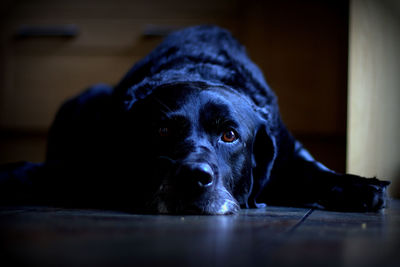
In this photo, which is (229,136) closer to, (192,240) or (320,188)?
(320,188)

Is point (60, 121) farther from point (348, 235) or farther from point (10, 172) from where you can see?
point (348, 235)

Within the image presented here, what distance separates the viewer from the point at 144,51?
10.7ft

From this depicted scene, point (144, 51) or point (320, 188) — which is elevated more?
point (144, 51)

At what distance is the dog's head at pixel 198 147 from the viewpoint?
4.73 feet

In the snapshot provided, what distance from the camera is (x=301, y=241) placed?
0.88 meters

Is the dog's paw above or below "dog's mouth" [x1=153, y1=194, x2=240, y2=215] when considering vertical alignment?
above

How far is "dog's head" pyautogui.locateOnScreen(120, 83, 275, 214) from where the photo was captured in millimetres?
1441

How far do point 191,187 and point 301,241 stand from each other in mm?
602

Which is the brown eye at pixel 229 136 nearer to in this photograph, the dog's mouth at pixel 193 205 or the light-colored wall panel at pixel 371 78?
the dog's mouth at pixel 193 205

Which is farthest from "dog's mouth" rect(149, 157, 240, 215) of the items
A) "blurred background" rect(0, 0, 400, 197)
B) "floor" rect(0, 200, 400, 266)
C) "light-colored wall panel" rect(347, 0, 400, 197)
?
"blurred background" rect(0, 0, 400, 197)


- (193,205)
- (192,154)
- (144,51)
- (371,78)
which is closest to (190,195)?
(193,205)

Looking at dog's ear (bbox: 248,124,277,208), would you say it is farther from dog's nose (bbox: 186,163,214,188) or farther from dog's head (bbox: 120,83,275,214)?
dog's nose (bbox: 186,163,214,188)

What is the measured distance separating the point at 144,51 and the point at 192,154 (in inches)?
76.8

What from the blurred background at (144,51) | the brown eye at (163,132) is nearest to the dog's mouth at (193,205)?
the brown eye at (163,132)
